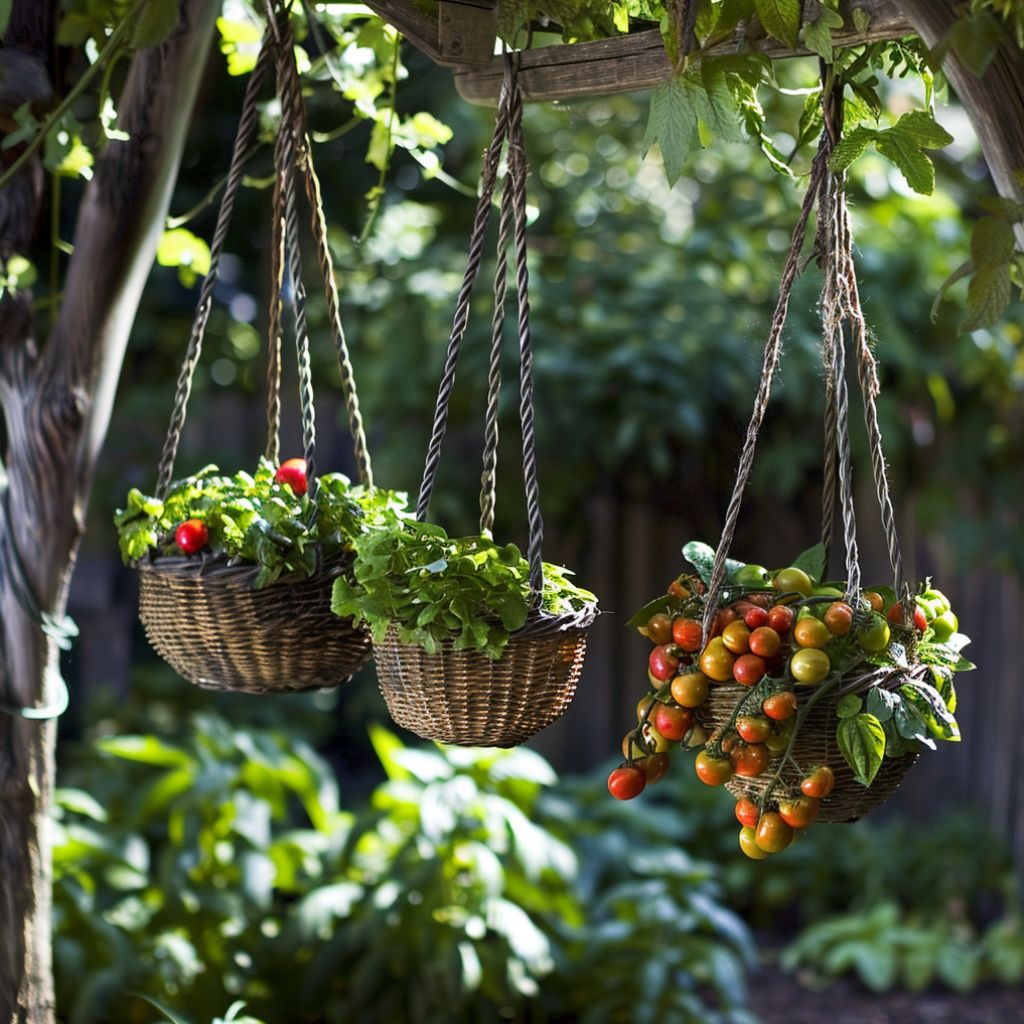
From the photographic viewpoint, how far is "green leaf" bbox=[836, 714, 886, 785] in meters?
1.16

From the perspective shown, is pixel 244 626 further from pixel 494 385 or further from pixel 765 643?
pixel 765 643

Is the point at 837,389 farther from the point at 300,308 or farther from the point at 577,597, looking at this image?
the point at 300,308

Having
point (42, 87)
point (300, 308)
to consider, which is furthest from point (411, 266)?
point (300, 308)

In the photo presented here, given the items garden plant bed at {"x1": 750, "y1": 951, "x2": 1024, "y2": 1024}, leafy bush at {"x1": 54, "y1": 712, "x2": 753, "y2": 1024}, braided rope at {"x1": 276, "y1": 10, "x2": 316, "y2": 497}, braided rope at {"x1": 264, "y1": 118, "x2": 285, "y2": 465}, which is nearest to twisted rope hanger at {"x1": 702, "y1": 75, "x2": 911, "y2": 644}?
braided rope at {"x1": 276, "y1": 10, "x2": 316, "y2": 497}

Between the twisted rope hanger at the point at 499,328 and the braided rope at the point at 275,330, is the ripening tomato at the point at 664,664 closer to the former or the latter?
the twisted rope hanger at the point at 499,328

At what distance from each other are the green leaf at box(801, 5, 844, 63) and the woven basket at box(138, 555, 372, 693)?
712mm

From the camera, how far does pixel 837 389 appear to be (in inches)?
48.8

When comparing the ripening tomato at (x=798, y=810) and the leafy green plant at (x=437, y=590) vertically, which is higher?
the leafy green plant at (x=437, y=590)

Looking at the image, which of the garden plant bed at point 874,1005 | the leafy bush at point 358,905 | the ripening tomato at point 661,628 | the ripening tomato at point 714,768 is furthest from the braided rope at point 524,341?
the garden plant bed at point 874,1005

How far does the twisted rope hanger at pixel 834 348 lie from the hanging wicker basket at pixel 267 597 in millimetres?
441

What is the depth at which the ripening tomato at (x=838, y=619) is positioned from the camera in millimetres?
1191

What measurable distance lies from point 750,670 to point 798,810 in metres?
0.14

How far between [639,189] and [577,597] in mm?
3558

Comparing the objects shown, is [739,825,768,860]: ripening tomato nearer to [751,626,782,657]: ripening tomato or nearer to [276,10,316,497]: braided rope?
[751,626,782,657]: ripening tomato
